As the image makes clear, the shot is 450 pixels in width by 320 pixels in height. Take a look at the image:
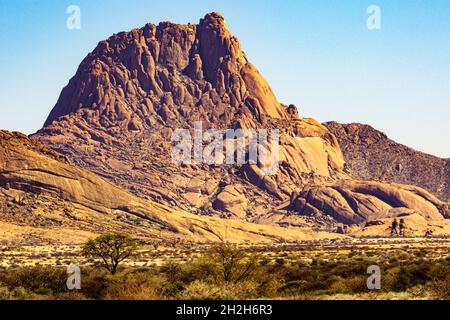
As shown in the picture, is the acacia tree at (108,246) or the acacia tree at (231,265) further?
the acacia tree at (108,246)

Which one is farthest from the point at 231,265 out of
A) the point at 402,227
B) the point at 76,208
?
the point at 402,227

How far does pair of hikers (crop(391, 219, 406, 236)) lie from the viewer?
15894 centimetres

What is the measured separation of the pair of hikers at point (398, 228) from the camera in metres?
159

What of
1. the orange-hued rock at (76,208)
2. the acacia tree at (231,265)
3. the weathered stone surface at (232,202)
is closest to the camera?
the acacia tree at (231,265)

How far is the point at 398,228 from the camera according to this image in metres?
162

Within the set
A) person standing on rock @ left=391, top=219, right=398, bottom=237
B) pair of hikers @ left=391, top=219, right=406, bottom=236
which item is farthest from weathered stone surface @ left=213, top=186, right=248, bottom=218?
pair of hikers @ left=391, top=219, right=406, bottom=236

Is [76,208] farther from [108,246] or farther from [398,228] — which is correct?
[108,246]

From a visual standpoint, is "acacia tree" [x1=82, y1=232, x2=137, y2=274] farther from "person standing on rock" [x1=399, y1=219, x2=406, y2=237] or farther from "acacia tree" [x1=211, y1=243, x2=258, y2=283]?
"person standing on rock" [x1=399, y1=219, x2=406, y2=237]

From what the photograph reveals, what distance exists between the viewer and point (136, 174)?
19550cm

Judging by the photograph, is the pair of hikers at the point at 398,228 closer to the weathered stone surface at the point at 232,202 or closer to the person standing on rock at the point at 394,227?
the person standing on rock at the point at 394,227

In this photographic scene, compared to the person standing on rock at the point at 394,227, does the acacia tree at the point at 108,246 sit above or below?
above

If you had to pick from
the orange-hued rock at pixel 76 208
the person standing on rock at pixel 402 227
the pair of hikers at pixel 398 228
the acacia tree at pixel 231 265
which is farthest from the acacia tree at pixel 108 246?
the pair of hikers at pixel 398 228
